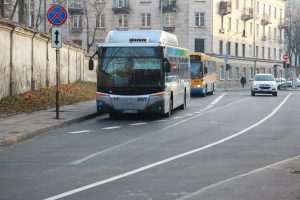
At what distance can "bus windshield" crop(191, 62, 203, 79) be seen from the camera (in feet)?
147

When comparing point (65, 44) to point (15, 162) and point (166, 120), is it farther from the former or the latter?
point (15, 162)

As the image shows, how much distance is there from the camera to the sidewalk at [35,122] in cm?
1642

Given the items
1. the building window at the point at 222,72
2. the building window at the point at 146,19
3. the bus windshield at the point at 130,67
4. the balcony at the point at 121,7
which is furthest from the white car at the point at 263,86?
the building window at the point at 222,72

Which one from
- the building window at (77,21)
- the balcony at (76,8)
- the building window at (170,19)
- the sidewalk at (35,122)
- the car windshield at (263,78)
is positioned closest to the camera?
the sidewalk at (35,122)

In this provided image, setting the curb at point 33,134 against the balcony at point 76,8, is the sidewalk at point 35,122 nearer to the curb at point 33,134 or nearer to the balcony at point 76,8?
the curb at point 33,134

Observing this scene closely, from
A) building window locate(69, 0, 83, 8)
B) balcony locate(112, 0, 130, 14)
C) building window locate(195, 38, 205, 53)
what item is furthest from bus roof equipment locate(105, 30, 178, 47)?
building window locate(69, 0, 83, 8)

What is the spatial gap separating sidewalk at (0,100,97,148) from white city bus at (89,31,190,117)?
1.38 metres

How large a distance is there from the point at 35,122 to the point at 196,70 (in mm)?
25661

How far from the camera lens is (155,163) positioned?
12.1 m

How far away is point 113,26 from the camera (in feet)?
272

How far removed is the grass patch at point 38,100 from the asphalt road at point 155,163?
13.6 ft

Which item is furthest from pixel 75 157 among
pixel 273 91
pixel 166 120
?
pixel 273 91

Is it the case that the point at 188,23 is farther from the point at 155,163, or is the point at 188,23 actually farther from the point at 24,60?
the point at 155,163

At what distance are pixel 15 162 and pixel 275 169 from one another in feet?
15.6
